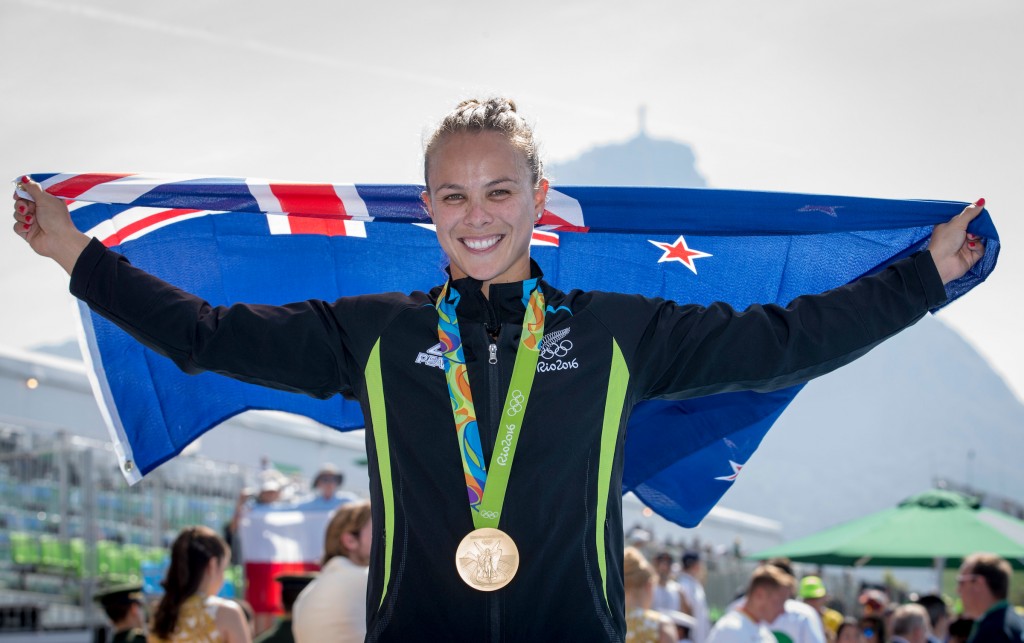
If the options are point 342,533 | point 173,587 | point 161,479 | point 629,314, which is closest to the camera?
point 629,314

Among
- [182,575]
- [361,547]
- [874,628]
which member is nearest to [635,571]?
[361,547]

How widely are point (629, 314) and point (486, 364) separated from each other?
0.35m

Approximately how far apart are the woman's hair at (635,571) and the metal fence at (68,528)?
14.9 ft

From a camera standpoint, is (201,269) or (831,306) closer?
(831,306)

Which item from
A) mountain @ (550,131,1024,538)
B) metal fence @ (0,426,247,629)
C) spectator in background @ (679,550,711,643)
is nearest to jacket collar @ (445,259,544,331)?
metal fence @ (0,426,247,629)

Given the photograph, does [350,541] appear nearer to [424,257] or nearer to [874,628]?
[424,257]

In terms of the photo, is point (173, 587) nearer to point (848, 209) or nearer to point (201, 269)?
point (201, 269)

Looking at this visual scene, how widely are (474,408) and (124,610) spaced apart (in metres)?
4.74

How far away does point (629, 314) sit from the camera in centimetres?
259

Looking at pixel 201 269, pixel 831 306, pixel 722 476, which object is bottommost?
pixel 722 476

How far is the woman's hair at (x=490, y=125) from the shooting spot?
2600mm

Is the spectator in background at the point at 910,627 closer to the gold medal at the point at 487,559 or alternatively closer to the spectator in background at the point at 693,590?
the spectator in background at the point at 693,590

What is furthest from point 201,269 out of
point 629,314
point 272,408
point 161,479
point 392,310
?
point 161,479

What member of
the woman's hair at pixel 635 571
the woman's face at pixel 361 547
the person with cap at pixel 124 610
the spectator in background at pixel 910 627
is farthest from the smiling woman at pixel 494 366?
the spectator in background at pixel 910 627
